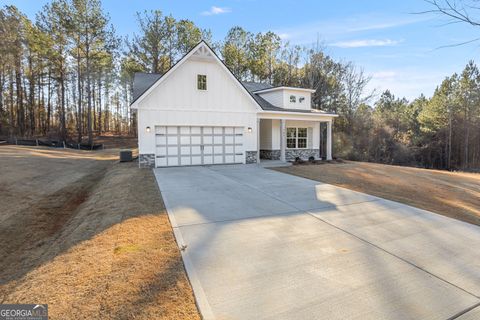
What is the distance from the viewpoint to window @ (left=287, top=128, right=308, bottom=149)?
18.1 m

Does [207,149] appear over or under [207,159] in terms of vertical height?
over

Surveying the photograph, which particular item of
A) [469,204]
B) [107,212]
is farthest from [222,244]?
[469,204]

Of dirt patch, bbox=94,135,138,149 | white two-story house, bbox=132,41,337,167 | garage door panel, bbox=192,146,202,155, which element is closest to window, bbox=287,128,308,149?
white two-story house, bbox=132,41,337,167

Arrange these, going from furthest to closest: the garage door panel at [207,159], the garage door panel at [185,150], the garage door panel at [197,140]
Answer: the garage door panel at [207,159], the garage door panel at [197,140], the garage door panel at [185,150]

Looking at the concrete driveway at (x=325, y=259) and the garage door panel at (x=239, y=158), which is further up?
the garage door panel at (x=239, y=158)

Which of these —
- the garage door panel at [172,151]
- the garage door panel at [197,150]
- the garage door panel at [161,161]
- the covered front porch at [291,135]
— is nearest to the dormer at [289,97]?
the covered front porch at [291,135]

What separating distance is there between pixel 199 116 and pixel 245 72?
22.5 meters

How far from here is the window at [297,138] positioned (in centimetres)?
1809

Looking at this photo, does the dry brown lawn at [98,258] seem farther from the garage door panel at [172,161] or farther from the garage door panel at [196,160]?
the garage door panel at [196,160]

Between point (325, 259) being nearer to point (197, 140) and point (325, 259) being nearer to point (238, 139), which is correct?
point (197, 140)

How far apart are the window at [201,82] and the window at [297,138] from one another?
6.72m

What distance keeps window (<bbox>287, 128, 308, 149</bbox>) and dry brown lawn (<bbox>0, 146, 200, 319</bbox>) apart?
11169mm

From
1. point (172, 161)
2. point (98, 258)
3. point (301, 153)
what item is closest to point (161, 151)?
point (172, 161)

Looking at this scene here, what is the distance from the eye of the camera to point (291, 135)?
18.2 m
